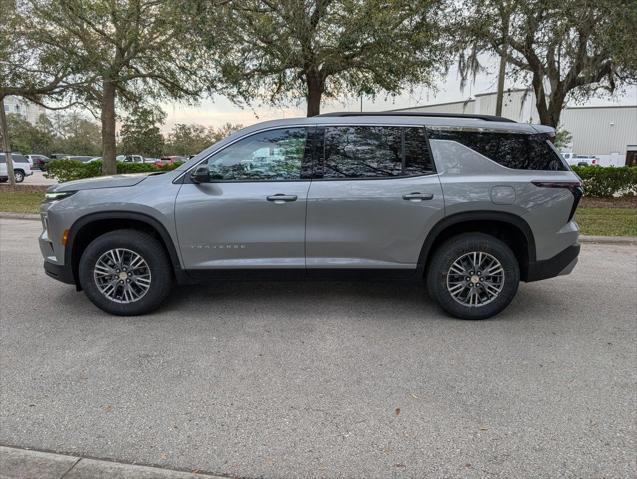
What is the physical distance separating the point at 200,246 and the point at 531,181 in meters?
3.05

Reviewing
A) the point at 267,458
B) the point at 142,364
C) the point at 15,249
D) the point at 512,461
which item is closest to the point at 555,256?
the point at 512,461

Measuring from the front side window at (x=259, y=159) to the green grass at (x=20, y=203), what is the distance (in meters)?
9.05

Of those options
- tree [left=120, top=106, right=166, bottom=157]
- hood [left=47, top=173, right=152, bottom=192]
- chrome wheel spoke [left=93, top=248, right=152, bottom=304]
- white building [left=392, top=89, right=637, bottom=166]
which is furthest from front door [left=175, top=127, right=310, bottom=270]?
white building [left=392, top=89, right=637, bottom=166]

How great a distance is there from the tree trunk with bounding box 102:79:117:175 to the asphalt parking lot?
41.4 ft

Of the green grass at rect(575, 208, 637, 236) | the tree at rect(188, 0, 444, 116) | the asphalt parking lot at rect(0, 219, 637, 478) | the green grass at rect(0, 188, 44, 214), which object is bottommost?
the asphalt parking lot at rect(0, 219, 637, 478)

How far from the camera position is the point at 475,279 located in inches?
170

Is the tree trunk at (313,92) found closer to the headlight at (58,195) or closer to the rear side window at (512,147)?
the rear side window at (512,147)

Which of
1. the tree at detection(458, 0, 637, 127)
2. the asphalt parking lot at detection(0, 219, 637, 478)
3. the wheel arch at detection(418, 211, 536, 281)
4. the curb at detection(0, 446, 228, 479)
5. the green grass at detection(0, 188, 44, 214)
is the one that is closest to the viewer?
the curb at detection(0, 446, 228, 479)

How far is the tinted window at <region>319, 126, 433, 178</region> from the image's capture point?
4.27 metres

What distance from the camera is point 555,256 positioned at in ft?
14.1

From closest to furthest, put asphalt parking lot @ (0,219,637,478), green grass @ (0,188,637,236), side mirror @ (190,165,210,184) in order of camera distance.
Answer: asphalt parking lot @ (0,219,637,478) → side mirror @ (190,165,210,184) → green grass @ (0,188,637,236)

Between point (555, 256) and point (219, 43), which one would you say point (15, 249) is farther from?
point (555, 256)

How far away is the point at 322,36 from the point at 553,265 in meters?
8.56

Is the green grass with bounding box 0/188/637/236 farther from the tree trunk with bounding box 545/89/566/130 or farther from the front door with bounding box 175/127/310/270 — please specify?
the front door with bounding box 175/127/310/270
